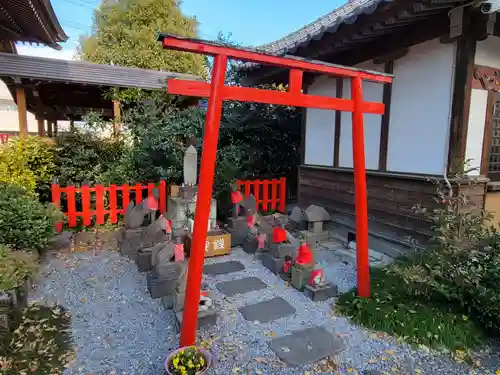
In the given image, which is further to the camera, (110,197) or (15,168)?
(110,197)

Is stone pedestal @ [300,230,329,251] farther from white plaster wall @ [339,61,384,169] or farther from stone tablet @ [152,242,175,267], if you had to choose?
stone tablet @ [152,242,175,267]

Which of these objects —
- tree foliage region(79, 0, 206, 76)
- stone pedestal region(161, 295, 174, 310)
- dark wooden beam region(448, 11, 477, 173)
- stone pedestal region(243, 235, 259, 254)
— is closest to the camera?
stone pedestal region(161, 295, 174, 310)

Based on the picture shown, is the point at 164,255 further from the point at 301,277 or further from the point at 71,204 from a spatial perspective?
the point at 71,204

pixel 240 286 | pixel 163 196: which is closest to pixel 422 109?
pixel 240 286

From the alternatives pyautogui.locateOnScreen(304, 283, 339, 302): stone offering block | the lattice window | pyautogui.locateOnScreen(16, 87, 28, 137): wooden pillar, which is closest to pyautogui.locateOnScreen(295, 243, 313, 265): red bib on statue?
pyautogui.locateOnScreen(304, 283, 339, 302): stone offering block

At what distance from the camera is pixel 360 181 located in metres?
3.56

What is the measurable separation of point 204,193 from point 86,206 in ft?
14.4

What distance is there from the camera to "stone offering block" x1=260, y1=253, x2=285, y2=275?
4.56m

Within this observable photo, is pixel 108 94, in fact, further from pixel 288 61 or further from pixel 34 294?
pixel 288 61

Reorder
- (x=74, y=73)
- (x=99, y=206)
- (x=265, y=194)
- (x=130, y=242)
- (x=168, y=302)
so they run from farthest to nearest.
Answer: (x=74, y=73) < (x=265, y=194) < (x=99, y=206) < (x=130, y=242) < (x=168, y=302)

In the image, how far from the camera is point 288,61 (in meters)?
2.85

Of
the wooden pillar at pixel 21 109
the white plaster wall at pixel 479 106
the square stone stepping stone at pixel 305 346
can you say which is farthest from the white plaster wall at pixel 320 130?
the wooden pillar at pixel 21 109

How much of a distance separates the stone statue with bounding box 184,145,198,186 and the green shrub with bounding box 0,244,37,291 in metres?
2.63

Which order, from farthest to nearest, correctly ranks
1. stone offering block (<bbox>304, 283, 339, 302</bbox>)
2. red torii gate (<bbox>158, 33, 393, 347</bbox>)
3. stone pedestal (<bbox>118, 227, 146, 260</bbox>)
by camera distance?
A: 1. stone pedestal (<bbox>118, 227, 146, 260</bbox>)
2. stone offering block (<bbox>304, 283, 339, 302</bbox>)
3. red torii gate (<bbox>158, 33, 393, 347</bbox>)
